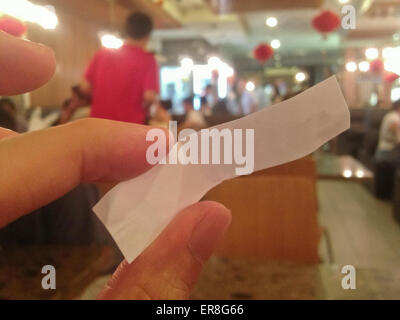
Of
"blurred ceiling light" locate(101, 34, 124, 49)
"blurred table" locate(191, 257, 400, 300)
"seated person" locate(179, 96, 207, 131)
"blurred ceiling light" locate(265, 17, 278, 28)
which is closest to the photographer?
"seated person" locate(179, 96, 207, 131)

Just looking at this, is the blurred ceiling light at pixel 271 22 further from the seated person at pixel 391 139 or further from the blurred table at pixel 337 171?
the blurred table at pixel 337 171

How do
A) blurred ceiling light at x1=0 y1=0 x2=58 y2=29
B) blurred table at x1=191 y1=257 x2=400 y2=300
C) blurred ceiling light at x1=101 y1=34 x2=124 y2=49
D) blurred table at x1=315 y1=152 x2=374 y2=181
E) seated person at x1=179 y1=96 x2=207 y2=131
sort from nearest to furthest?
seated person at x1=179 y1=96 x2=207 y2=131 < blurred table at x1=191 y1=257 x2=400 y2=300 < blurred ceiling light at x1=0 y1=0 x2=58 y2=29 < blurred ceiling light at x1=101 y1=34 x2=124 y2=49 < blurred table at x1=315 y1=152 x2=374 y2=181

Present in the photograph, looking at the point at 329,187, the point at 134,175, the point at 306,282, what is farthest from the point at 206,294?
the point at 329,187

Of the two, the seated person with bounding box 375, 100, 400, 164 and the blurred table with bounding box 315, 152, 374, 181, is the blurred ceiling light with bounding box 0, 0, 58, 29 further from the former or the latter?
the seated person with bounding box 375, 100, 400, 164

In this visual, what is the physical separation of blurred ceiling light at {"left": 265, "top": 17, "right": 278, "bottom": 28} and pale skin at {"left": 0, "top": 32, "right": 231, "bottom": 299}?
5.74 metres

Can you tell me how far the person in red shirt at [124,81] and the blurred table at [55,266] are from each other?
9.7 inches

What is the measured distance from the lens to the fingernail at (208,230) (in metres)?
0.21

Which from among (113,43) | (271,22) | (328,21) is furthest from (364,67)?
(113,43)

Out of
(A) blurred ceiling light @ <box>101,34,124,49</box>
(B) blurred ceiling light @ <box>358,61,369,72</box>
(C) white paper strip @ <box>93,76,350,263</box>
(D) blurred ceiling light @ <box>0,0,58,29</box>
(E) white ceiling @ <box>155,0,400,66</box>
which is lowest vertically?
(C) white paper strip @ <box>93,76,350,263</box>

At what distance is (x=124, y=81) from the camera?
78 centimetres

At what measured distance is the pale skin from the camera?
0.17 meters

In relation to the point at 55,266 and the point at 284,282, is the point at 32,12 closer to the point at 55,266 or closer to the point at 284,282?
the point at 55,266

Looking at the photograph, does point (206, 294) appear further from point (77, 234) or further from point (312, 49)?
point (312, 49)

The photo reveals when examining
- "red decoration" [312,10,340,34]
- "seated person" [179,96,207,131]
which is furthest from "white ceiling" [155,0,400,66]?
"seated person" [179,96,207,131]
